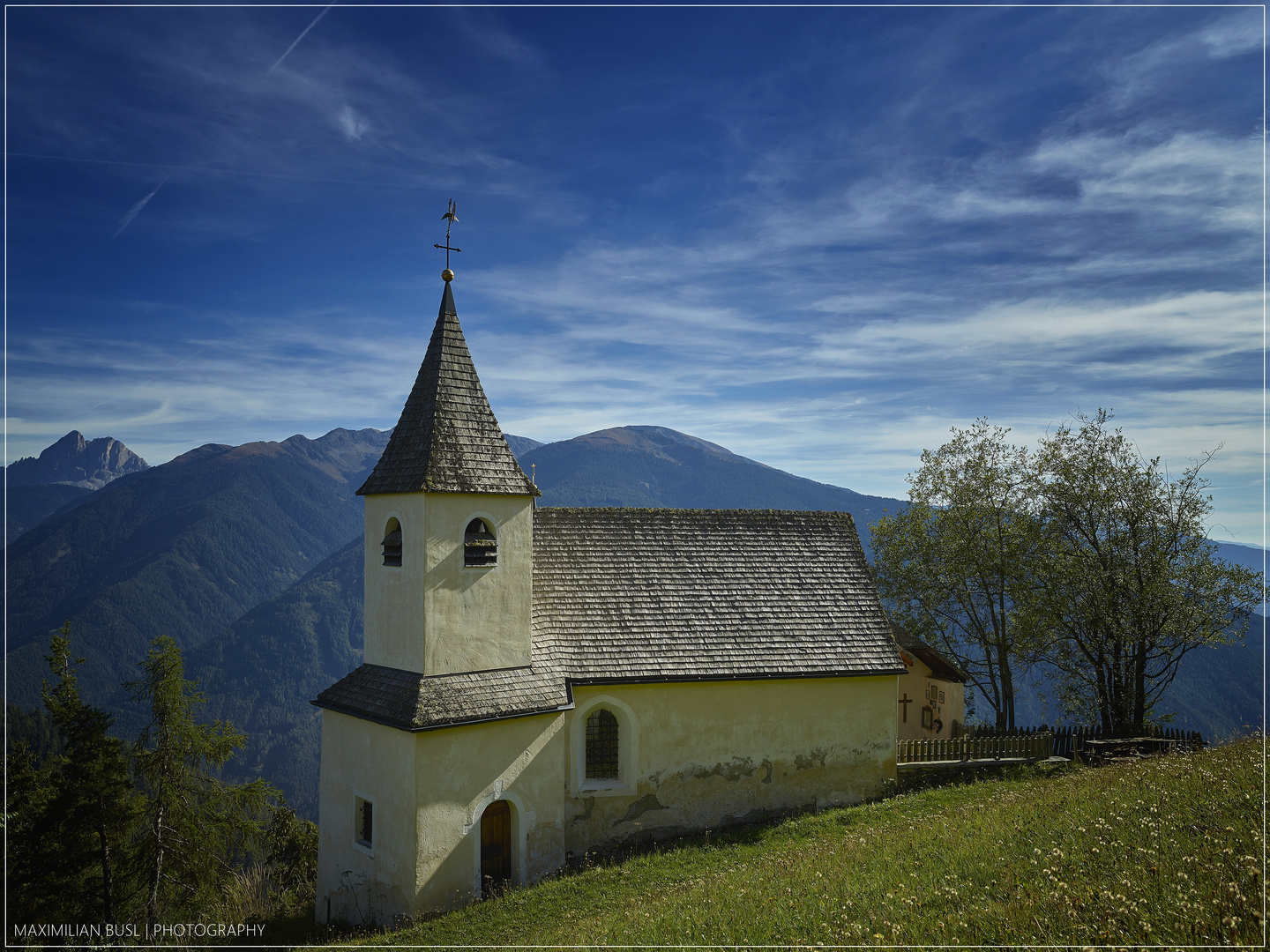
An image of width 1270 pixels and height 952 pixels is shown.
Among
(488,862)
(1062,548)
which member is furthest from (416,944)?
(1062,548)

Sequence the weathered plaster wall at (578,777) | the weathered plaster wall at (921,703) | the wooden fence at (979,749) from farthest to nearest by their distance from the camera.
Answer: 1. the weathered plaster wall at (921,703)
2. the wooden fence at (979,749)
3. the weathered plaster wall at (578,777)

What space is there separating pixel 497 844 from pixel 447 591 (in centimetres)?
623

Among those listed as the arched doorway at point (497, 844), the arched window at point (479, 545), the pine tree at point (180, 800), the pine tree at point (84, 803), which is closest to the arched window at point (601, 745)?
the arched doorway at point (497, 844)

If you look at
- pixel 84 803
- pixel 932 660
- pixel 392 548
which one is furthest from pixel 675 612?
pixel 84 803

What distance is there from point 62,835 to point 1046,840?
102 feet

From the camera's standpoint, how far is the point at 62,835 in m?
24.3

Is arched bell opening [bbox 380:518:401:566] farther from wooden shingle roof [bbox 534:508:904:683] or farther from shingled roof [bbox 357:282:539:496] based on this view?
wooden shingle roof [bbox 534:508:904:683]

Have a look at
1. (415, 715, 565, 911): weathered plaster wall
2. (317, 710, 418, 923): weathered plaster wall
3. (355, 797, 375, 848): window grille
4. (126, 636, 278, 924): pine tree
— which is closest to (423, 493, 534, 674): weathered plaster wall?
(415, 715, 565, 911): weathered plaster wall

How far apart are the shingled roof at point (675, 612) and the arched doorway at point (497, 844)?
105 inches

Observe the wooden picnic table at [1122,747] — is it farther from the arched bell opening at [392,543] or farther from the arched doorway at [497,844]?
the arched bell opening at [392,543]

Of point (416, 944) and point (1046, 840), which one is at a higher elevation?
point (1046, 840)

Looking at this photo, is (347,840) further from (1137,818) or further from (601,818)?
(1137,818)

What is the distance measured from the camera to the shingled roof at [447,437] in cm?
1656

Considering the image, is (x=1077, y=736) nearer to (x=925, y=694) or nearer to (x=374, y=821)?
(x=925, y=694)
